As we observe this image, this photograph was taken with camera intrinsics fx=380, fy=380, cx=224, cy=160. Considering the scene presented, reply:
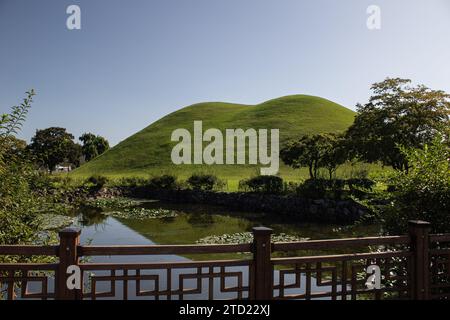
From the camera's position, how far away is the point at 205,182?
34.5 metres

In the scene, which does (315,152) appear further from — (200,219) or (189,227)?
(189,227)

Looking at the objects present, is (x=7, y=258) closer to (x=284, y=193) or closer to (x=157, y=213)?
(x=157, y=213)

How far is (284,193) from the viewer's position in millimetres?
27875

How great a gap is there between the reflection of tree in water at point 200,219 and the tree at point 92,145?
70.7m

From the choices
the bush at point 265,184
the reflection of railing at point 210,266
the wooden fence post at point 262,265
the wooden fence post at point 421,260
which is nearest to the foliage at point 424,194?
the reflection of railing at point 210,266

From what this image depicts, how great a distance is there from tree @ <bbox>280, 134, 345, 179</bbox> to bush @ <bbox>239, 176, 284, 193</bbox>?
239 centimetres

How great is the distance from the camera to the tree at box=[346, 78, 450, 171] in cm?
2083

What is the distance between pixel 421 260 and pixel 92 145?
92.2 metres

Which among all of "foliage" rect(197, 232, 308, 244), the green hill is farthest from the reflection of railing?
the green hill

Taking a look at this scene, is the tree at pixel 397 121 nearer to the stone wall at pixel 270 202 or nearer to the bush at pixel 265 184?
the stone wall at pixel 270 202

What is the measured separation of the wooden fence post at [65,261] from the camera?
4316 millimetres

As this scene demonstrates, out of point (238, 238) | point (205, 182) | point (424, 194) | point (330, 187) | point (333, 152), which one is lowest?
point (238, 238)

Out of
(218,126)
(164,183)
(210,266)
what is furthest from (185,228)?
A: (218,126)
